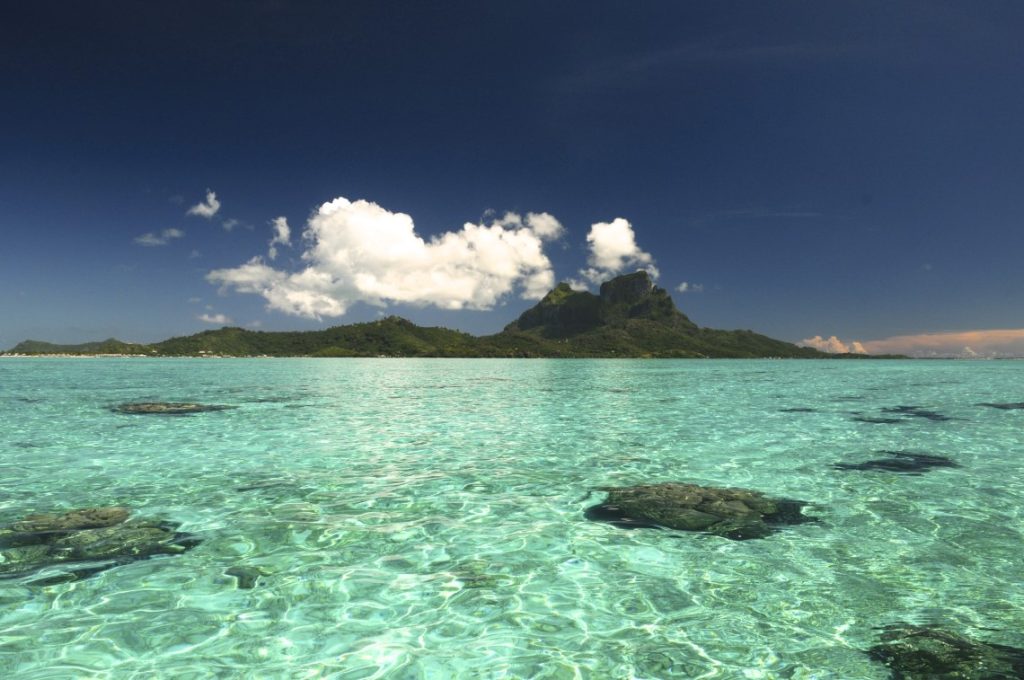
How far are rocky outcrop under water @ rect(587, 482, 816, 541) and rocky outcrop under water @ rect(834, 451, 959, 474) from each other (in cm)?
586

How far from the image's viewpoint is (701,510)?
1179cm

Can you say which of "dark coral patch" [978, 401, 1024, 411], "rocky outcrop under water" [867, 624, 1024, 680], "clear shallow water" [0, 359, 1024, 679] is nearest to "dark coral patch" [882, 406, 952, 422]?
"dark coral patch" [978, 401, 1024, 411]

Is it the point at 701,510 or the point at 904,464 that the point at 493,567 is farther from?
the point at 904,464

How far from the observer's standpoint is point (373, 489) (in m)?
13.9

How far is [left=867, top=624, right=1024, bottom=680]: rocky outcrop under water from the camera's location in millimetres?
5934

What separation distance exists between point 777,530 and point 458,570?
20.7ft

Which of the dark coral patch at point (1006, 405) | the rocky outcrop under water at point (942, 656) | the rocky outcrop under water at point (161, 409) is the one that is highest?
the rocky outcrop under water at point (161, 409)

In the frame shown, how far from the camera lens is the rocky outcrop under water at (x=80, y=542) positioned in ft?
28.8

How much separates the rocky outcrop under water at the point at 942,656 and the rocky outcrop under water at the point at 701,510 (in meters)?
3.71

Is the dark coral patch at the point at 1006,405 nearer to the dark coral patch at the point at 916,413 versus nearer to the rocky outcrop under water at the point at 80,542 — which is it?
the dark coral patch at the point at 916,413

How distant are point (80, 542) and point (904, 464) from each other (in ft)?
69.5

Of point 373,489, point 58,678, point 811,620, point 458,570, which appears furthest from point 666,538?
point 58,678

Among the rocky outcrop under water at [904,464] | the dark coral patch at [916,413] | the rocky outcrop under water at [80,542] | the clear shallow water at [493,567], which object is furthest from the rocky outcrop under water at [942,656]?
the dark coral patch at [916,413]

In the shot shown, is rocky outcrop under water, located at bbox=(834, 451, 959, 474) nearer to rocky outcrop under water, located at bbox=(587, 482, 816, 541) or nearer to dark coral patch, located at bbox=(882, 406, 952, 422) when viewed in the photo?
rocky outcrop under water, located at bbox=(587, 482, 816, 541)
